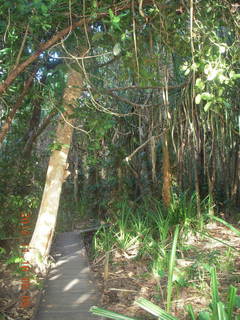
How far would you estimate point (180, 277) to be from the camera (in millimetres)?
3131

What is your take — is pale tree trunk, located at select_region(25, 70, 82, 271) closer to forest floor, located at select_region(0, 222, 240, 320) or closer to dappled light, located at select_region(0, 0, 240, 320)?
dappled light, located at select_region(0, 0, 240, 320)

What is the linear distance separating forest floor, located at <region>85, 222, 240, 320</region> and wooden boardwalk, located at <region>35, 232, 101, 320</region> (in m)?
0.15

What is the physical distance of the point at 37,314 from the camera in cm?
291

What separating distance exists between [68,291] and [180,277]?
3.91 feet

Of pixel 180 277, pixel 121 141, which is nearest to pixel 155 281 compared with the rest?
pixel 180 277

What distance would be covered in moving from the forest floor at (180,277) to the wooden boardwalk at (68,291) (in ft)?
0.50

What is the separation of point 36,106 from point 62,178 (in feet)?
4.71

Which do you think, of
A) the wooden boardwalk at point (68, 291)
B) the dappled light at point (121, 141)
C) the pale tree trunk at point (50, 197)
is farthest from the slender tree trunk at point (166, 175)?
the pale tree trunk at point (50, 197)

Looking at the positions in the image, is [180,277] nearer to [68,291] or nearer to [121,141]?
[68,291]

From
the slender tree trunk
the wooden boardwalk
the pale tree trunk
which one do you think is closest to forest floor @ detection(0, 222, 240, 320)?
the wooden boardwalk

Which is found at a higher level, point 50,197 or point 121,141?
point 121,141

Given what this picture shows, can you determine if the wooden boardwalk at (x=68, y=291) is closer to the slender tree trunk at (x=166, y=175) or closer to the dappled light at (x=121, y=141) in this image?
the dappled light at (x=121, y=141)

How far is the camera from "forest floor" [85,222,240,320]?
9.45ft

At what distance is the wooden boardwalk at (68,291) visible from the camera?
2.93m
